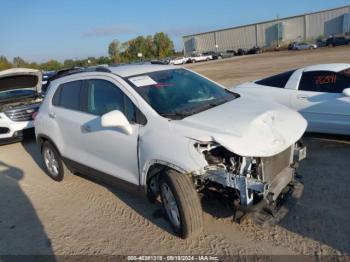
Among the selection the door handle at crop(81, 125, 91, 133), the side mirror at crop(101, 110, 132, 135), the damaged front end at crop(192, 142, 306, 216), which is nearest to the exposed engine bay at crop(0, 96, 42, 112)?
the door handle at crop(81, 125, 91, 133)

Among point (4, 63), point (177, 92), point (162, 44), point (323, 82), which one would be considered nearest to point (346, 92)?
point (323, 82)

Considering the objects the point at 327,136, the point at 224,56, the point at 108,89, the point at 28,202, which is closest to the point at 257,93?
the point at 327,136

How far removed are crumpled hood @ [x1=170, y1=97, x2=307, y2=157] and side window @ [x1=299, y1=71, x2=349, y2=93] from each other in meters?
2.53

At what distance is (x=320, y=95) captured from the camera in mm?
5914

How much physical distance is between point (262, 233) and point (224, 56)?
6546 centimetres

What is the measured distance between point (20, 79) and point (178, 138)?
791 cm

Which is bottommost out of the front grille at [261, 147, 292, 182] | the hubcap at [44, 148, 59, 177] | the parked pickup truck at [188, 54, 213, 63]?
the parked pickup truck at [188, 54, 213, 63]

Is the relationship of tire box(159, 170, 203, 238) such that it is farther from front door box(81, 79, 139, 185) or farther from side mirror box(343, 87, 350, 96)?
side mirror box(343, 87, 350, 96)

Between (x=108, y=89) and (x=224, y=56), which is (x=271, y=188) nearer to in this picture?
(x=108, y=89)

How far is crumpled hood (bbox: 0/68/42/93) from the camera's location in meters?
9.09

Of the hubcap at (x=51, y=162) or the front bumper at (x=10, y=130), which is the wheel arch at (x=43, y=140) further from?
the front bumper at (x=10, y=130)

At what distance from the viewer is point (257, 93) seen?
6.80m

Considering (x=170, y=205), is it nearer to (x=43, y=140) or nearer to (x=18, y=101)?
(x=43, y=140)

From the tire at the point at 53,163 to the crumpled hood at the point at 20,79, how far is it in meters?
4.30
